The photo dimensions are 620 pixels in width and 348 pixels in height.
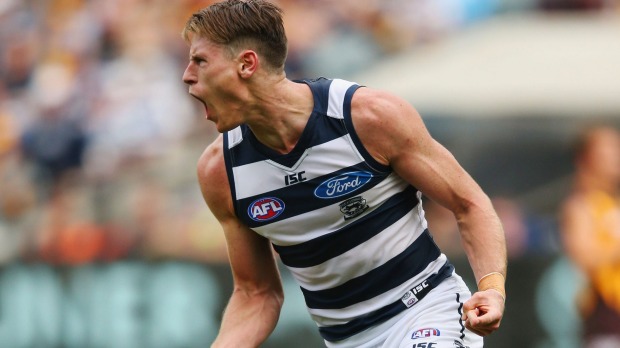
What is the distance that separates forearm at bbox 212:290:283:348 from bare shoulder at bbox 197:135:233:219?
0.50m

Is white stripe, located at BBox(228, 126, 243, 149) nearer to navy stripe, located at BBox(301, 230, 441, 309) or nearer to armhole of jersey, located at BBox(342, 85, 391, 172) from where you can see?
armhole of jersey, located at BBox(342, 85, 391, 172)

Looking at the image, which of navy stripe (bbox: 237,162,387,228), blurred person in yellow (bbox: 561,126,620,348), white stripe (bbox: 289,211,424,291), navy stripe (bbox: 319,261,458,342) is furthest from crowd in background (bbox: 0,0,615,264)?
navy stripe (bbox: 237,162,387,228)

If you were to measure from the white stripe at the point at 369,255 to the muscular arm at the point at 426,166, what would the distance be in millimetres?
271

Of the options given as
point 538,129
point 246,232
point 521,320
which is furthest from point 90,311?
point 246,232

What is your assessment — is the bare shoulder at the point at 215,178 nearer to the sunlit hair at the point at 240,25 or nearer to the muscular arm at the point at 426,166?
the sunlit hair at the point at 240,25

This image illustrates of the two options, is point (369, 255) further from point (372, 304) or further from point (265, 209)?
point (265, 209)

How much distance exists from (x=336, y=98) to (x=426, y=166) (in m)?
0.50

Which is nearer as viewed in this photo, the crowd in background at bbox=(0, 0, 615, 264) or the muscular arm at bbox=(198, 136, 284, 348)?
the muscular arm at bbox=(198, 136, 284, 348)

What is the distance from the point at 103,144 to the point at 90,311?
276 centimetres

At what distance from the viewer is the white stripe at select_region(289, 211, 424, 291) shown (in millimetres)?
5910

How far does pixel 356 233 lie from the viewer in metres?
5.90

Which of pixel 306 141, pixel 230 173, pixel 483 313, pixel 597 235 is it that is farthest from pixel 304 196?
pixel 597 235

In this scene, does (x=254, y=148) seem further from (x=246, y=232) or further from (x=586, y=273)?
(x=586, y=273)

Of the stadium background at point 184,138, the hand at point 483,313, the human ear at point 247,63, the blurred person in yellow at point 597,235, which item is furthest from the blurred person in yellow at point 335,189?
the stadium background at point 184,138
